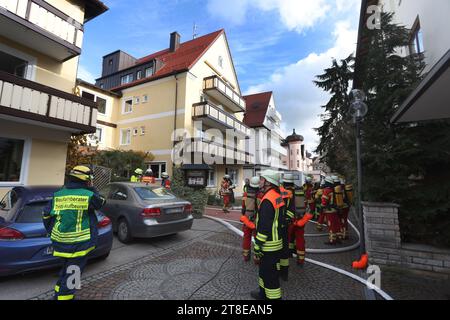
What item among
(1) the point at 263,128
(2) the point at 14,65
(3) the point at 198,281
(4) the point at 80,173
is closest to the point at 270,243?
(3) the point at 198,281

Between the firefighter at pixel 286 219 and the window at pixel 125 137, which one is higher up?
the window at pixel 125 137

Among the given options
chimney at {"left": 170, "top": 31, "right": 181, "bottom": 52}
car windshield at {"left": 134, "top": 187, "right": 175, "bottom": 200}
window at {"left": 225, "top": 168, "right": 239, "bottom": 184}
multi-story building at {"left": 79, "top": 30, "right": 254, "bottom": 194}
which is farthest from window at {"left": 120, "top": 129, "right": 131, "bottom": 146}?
car windshield at {"left": 134, "top": 187, "right": 175, "bottom": 200}

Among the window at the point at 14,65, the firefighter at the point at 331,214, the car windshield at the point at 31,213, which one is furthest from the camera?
the window at the point at 14,65

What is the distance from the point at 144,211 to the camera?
553cm

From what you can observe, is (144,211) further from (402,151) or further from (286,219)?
(402,151)

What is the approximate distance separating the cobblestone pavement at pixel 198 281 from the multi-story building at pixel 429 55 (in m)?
3.37

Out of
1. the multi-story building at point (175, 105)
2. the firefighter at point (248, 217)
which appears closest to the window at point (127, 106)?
the multi-story building at point (175, 105)

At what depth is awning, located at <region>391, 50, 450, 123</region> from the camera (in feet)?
10.5

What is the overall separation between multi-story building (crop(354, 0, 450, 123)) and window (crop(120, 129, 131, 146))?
783 inches

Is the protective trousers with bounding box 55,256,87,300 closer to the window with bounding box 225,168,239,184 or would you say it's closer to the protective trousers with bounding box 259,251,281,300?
the protective trousers with bounding box 259,251,281,300

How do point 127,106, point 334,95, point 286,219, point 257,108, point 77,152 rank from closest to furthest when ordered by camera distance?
point 286,219 < point 77,152 < point 334,95 < point 127,106 < point 257,108

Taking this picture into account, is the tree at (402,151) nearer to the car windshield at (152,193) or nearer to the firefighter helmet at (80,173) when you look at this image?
the car windshield at (152,193)

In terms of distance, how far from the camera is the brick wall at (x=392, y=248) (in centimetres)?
407

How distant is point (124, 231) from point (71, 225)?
330 cm
